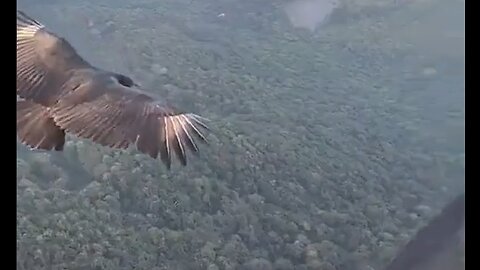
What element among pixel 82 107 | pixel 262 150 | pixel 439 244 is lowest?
pixel 439 244

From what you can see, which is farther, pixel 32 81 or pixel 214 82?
pixel 214 82

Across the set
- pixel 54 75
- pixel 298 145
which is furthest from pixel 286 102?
pixel 54 75

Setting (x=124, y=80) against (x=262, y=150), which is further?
(x=262, y=150)

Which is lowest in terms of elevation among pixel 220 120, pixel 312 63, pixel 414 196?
Result: pixel 414 196

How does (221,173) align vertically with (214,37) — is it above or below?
below

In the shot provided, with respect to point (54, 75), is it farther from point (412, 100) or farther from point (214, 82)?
point (412, 100)

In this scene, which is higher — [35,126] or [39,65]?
[39,65]

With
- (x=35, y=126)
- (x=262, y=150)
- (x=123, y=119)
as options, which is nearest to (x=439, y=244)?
(x=262, y=150)

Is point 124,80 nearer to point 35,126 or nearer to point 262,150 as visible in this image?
point 35,126
